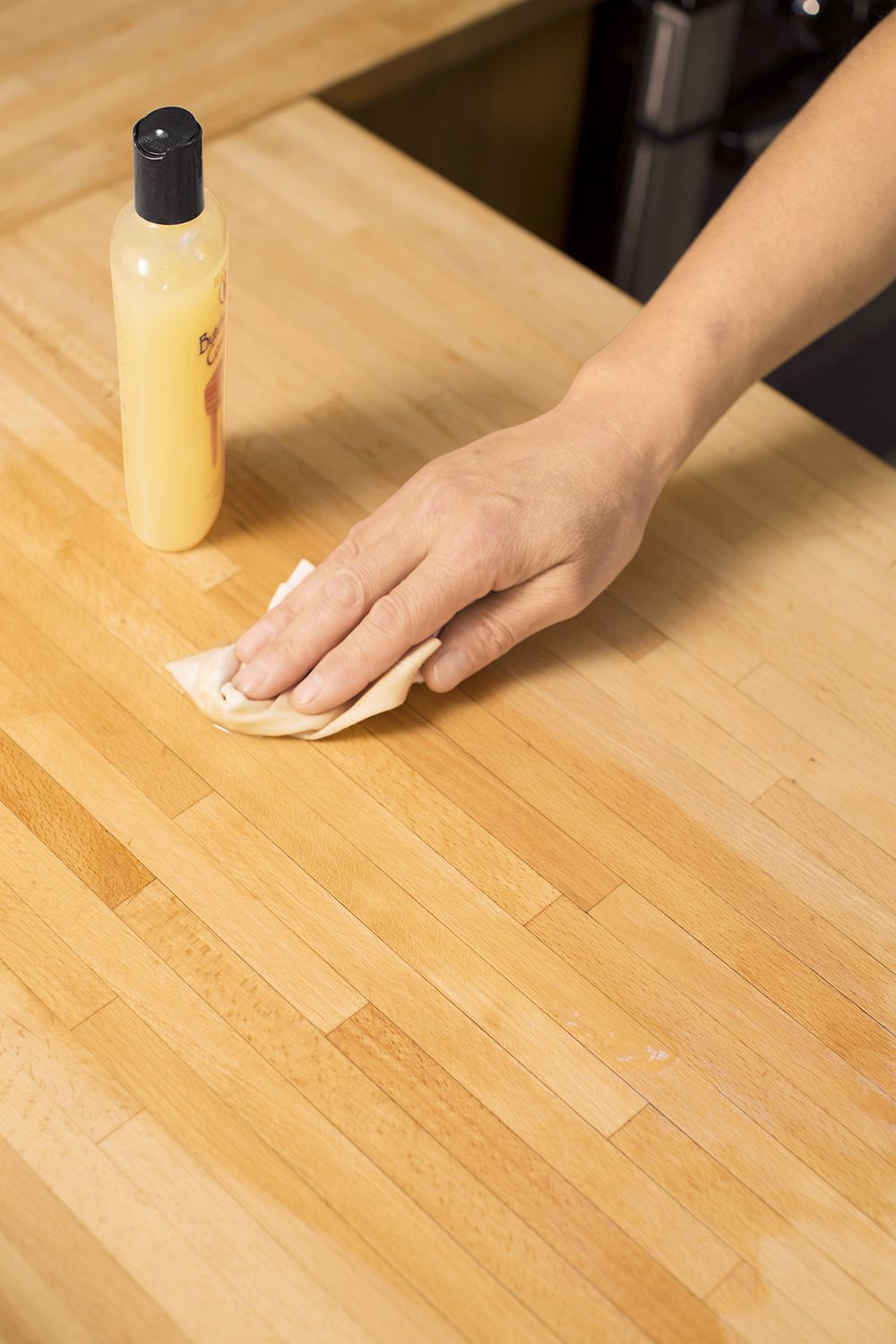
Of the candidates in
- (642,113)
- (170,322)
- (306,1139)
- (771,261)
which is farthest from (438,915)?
(642,113)

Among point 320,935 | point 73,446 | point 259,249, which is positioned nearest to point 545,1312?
point 320,935

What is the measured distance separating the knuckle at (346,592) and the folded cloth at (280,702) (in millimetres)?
42

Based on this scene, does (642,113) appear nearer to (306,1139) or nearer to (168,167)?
(168,167)

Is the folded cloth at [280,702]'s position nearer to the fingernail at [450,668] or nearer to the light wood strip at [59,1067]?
the fingernail at [450,668]

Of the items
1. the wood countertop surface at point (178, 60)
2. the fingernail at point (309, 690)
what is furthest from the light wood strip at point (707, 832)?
the wood countertop surface at point (178, 60)

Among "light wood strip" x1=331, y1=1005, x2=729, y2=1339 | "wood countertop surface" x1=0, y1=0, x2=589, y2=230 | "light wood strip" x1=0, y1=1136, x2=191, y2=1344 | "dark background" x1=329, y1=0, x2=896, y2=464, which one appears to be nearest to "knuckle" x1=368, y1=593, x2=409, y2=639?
"light wood strip" x1=331, y1=1005, x2=729, y2=1339

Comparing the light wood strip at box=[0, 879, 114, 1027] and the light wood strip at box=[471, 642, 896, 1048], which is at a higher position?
the light wood strip at box=[471, 642, 896, 1048]

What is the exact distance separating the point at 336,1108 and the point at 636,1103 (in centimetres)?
15

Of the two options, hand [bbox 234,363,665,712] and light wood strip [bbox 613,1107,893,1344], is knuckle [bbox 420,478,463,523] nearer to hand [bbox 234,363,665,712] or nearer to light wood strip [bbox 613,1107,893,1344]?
hand [bbox 234,363,665,712]

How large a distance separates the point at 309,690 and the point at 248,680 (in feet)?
0.12

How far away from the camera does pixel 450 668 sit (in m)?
0.80

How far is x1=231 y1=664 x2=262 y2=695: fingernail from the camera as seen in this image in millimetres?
777

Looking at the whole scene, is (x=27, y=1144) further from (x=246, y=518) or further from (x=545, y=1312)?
(x=246, y=518)

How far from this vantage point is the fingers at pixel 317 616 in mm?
781
